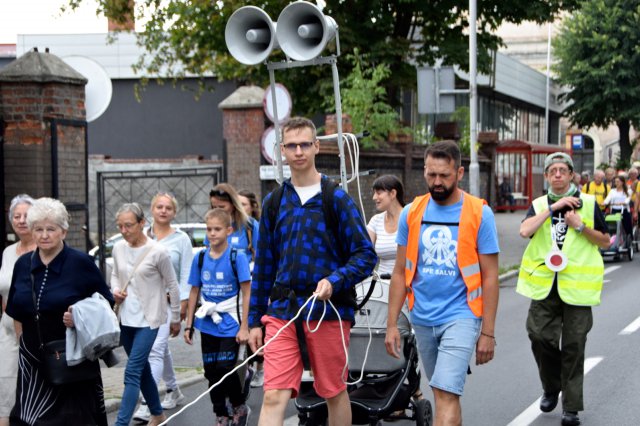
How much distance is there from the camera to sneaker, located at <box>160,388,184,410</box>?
854 cm

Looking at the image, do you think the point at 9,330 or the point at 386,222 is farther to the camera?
the point at 386,222

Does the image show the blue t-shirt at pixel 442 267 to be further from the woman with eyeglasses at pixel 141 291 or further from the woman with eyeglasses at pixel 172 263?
the woman with eyeglasses at pixel 172 263

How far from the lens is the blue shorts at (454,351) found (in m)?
5.52

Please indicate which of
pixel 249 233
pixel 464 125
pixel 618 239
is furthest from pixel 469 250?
pixel 464 125

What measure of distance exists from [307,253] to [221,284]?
1973 millimetres

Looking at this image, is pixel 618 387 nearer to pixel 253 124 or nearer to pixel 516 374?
pixel 516 374

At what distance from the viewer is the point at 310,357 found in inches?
219

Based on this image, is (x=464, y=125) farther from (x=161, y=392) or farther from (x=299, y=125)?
(x=299, y=125)

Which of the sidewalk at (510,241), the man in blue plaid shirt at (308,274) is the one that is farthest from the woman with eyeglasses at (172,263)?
the sidewalk at (510,241)

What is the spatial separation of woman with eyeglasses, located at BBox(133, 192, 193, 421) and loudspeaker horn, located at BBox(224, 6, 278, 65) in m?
1.43

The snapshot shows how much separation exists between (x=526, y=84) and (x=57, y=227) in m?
55.3

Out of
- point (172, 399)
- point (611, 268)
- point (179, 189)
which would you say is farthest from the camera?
point (179, 189)

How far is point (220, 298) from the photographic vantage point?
735cm

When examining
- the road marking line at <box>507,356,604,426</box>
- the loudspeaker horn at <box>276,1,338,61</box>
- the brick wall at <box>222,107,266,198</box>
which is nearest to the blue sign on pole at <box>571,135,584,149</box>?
the brick wall at <box>222,107,266,198</box>
